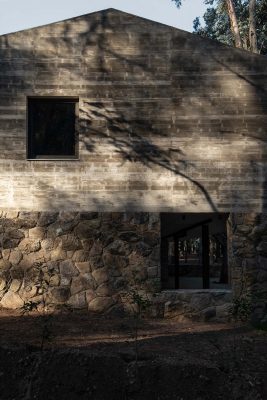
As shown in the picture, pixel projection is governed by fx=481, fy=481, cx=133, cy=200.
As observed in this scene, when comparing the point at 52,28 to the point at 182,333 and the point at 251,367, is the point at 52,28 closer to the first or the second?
the point at 182,333

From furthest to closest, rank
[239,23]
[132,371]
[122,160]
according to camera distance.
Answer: [239,23] → [122,160] → [132,371]

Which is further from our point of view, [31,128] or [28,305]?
[31,128]

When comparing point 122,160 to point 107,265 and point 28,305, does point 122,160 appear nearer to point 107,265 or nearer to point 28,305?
point 107,265

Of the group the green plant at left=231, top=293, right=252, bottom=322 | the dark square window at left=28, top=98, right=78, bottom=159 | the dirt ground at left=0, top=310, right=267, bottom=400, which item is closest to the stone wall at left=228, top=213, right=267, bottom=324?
the green plant at left=231, top=293, right=252, bottom=322

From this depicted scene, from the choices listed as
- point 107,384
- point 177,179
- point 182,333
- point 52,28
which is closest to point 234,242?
point 177,179

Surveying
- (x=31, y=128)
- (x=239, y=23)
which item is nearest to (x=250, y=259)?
(x=31, y=128)

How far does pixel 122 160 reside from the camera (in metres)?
11.2

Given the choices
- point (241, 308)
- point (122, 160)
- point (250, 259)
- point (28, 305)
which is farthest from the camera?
point (122, 160)

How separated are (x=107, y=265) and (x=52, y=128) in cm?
351

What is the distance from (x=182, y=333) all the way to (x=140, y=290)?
1975 millimetres

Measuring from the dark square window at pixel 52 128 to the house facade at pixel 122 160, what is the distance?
3 centimetres

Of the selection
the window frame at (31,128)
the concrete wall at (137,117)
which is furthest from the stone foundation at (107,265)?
the window frame at (31,128)

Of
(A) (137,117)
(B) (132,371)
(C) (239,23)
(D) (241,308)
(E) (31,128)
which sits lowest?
(D) (241,308)

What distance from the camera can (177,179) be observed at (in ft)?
36.6
